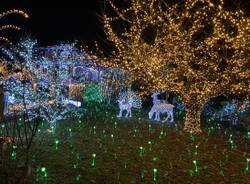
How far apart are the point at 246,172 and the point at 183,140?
3.24m

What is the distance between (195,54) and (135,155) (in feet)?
15.7

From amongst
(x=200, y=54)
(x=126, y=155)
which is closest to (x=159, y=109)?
(x=200, y=54)

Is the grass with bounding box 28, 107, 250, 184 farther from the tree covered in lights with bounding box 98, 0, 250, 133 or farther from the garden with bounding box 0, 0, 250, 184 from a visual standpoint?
the tree covered in lights with bounding box 98, 0, 250, 133

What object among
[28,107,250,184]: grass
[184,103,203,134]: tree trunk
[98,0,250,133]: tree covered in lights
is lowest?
[28,107,250,184]: grass

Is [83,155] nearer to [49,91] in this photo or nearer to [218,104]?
[49,91]

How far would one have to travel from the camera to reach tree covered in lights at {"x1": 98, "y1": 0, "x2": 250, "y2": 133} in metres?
12.5

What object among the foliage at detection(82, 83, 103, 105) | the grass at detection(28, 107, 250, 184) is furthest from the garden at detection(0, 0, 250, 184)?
the foliage at detection(82, 83, 103, 105)

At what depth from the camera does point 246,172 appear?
886 cm

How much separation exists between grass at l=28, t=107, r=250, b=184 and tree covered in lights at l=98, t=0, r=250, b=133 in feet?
4.61

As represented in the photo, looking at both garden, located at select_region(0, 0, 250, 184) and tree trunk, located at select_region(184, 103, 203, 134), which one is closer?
garden, located at select_region(0, 0, 250, 184)

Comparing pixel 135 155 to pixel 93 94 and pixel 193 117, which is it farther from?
pixel 93 94

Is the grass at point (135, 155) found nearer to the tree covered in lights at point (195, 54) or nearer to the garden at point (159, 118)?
the garden at point (159, 118)

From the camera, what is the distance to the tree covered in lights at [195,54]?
12531 millimetres

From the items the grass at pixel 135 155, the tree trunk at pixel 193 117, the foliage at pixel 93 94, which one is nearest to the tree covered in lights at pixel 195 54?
the tree trunk at pixel 193 117
